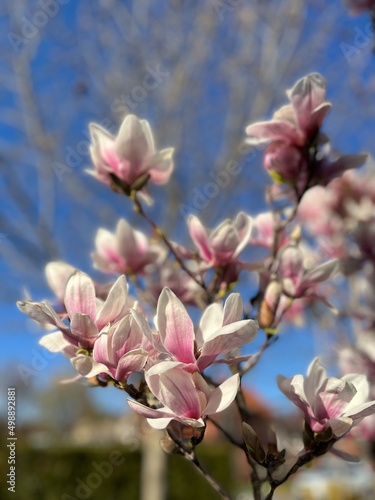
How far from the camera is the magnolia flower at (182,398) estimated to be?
2.13 ft

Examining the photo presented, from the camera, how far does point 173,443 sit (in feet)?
2.52

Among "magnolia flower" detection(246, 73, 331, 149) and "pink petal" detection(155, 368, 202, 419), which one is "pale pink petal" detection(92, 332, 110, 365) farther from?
"magnolia flower" detection(246, 73, 331, 149)

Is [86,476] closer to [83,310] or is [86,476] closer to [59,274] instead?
[59,274]

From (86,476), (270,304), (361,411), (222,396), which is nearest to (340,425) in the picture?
(361,411)

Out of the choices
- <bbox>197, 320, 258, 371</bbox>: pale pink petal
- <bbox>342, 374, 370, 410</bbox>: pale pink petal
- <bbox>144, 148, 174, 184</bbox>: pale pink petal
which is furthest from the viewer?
<bbox>144, 148, 174, 184</bbox>: pale pink petal

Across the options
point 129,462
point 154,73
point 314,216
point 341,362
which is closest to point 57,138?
point 154,73

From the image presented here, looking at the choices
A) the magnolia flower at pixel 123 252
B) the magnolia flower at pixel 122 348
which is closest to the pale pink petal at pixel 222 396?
the magnolia flower at pixel 122 348

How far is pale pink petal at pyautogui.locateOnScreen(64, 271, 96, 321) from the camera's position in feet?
2.46

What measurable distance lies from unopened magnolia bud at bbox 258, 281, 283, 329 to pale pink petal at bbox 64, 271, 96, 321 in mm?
329

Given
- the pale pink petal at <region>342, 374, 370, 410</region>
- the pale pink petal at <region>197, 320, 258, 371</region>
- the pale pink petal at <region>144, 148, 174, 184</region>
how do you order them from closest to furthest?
the pale pink petal at <region>197, 320, 258, 371</region>, the pale pink petal at <region>342, 374, 370, 410</region>, the pale pink petal at <region>144, 148, 174, 184</region>

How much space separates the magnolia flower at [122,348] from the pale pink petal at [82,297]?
53mm

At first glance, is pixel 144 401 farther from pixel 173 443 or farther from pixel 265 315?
pixel 265 315

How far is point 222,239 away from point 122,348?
0.32 meters

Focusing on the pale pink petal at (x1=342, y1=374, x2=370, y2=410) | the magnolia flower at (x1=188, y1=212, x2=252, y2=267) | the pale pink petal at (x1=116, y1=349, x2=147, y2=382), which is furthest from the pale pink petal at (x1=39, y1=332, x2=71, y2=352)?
the pale pink petal at (x1=342, y1=374, x2=370, y2=410)
